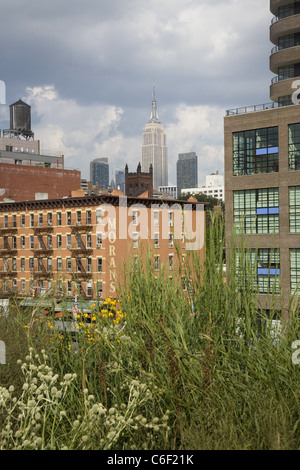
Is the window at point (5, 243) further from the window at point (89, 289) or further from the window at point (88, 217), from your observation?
the window at point (89, 289)

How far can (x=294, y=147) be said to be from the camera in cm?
4247

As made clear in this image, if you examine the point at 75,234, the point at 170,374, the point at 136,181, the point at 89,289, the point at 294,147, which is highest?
the point at 136,181

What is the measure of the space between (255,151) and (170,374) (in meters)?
40.8

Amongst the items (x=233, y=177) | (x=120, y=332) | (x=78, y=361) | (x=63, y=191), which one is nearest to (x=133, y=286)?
(x=120, y=332)

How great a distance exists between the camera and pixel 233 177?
45531mm

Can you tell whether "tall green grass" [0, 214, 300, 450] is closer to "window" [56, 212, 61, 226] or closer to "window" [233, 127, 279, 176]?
"window" [233, 127, 279, 176]

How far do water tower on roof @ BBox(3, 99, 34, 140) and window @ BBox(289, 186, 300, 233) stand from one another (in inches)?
2606

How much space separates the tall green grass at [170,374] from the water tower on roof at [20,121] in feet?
313

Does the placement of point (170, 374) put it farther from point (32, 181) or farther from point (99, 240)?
point (32, 181)

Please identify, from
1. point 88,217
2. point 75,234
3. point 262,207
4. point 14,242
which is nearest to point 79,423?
point 262,207

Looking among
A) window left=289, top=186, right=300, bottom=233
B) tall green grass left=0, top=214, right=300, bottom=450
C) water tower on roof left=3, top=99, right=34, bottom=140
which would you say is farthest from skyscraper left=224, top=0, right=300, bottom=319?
water tower on roof left=3, top=99, right=34, bottom=140

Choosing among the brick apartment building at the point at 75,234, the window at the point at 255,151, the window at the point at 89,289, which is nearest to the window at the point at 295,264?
the window at the point at 255,151

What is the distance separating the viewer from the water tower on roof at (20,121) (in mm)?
98750
